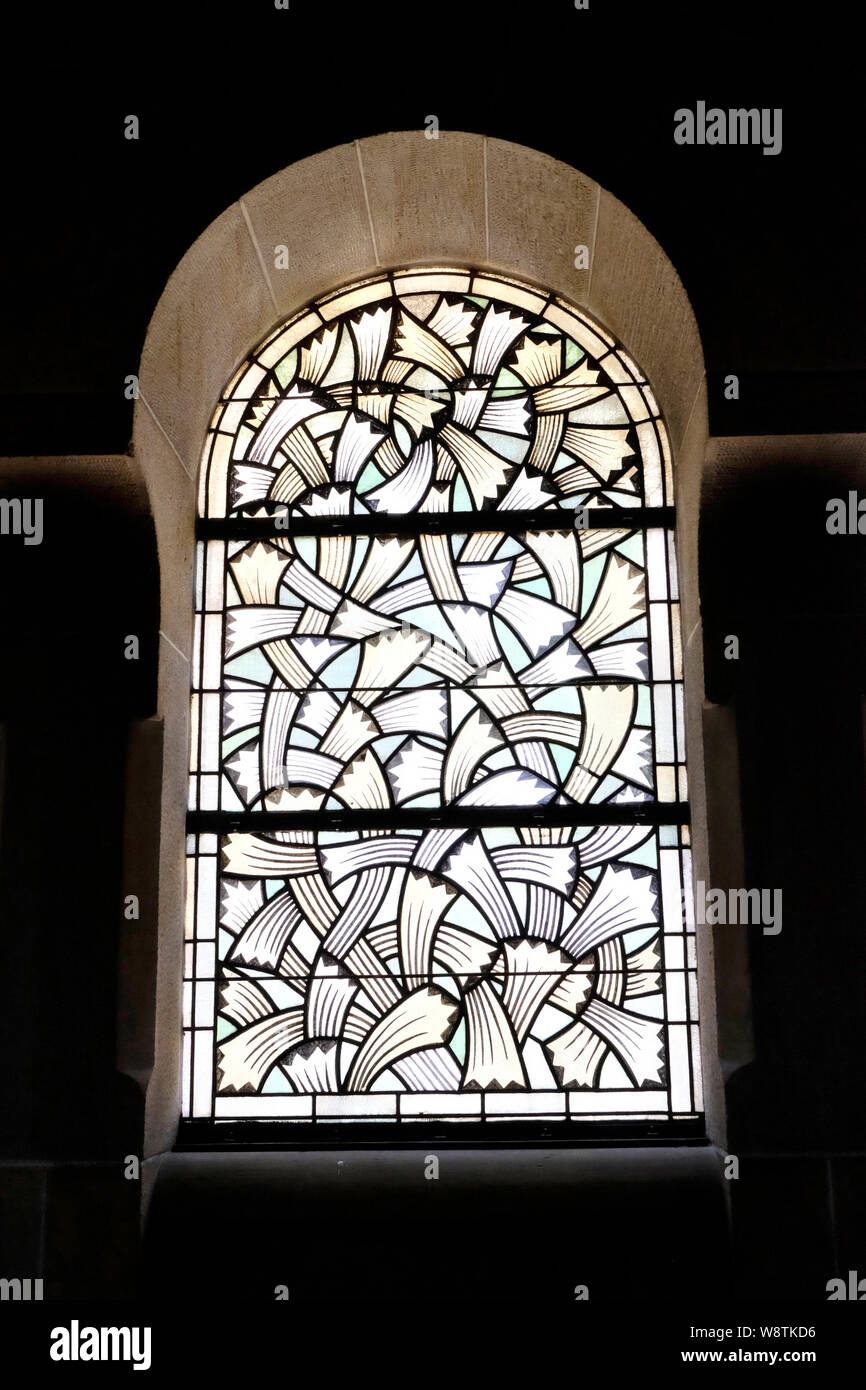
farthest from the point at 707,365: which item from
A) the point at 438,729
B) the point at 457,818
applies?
the point at 457,818

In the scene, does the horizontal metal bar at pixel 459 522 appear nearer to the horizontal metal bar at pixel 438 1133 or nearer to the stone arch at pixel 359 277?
the stone arch at pixel 359 277

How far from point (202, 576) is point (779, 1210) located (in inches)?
90.2

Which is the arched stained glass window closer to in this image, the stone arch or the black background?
the stone arch

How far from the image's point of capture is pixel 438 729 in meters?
4.12

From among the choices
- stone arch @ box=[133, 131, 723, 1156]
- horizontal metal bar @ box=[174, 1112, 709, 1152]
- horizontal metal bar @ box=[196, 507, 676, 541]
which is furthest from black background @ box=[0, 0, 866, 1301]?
horizontal metal bar @ box=[196, 507, 676, 541]

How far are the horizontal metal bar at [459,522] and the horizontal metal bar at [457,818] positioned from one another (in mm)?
819

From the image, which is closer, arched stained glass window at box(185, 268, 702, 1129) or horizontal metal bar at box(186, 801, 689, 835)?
arched stained glass window at box(185, 268, 702, 1129)

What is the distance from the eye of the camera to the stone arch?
391cm

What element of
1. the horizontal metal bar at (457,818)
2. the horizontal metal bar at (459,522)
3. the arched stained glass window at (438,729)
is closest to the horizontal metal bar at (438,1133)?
the arched stained glass window at (438,729)

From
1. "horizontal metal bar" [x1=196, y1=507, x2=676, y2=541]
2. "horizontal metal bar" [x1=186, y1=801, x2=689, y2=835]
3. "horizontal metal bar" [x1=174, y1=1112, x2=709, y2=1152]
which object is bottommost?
"horizontal metal bar" [x1=174, y1=1112, x2=709, y2=1152]

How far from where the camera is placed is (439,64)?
4.12m
